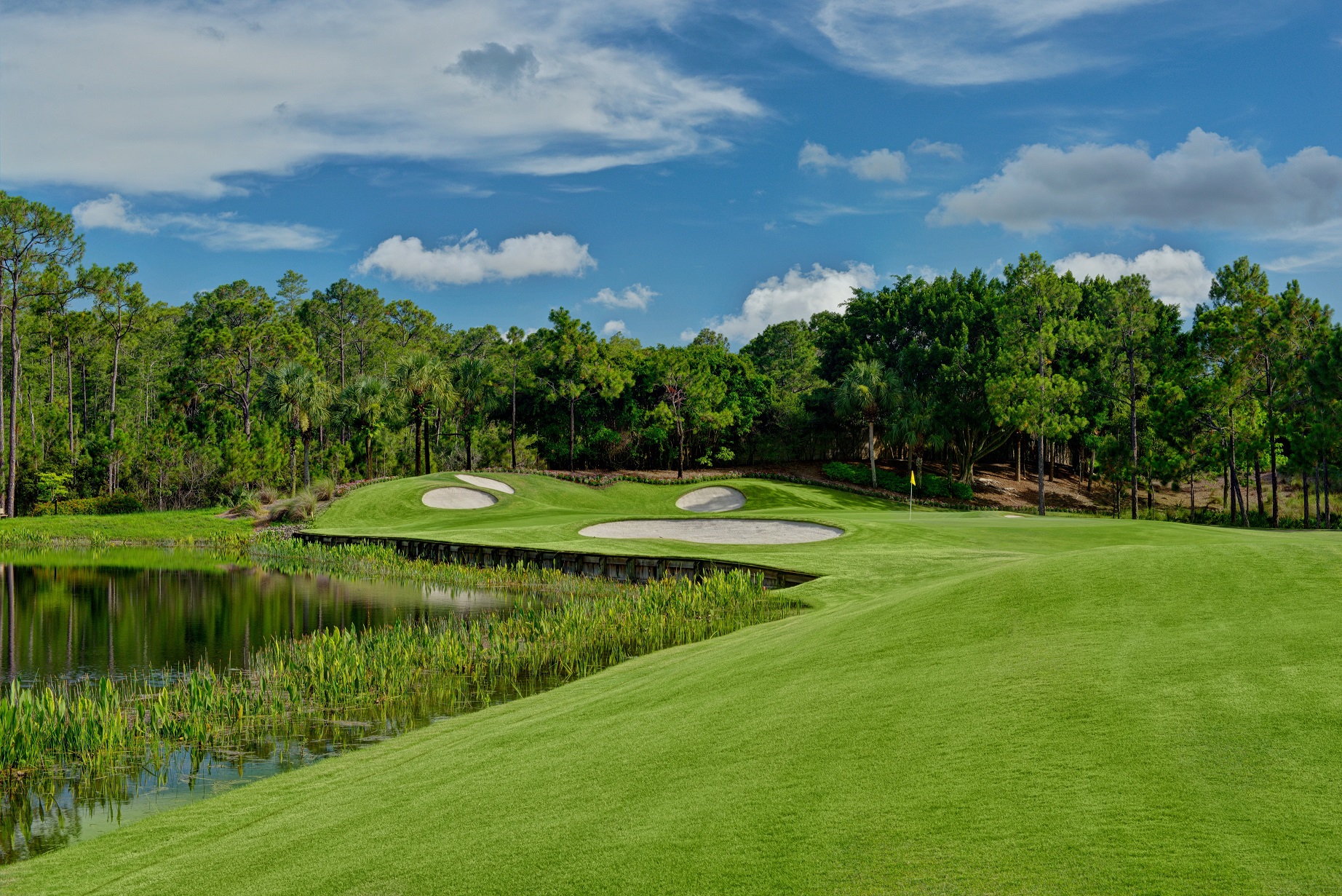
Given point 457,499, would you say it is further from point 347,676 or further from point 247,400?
point 347,676

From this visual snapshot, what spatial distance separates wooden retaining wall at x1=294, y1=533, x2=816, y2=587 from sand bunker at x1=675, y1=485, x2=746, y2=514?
18936 millimetres

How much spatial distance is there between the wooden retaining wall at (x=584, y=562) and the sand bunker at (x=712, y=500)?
1894cm

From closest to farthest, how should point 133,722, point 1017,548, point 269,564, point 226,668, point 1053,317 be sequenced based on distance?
point 133,722
point 226,668
point 1017,548
point 269,564
point 1053,317

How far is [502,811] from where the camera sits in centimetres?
648

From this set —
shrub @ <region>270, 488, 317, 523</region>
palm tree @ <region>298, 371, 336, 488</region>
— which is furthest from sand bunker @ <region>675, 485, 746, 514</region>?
palm tree @ <region>298, 371, 336, 488</region>

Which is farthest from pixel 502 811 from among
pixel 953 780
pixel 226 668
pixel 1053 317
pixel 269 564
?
pixel 1053 317

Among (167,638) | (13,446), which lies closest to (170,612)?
(167,638)

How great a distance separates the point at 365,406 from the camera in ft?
192

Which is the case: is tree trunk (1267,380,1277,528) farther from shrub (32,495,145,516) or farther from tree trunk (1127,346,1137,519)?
shrub (32,495,145,516)

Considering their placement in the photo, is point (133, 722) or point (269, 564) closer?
point (133, 722)

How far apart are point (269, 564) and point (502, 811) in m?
30.0

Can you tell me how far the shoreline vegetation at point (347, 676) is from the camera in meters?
10.8

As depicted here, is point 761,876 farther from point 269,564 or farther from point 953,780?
point 269,564

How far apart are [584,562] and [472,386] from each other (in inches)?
1503
